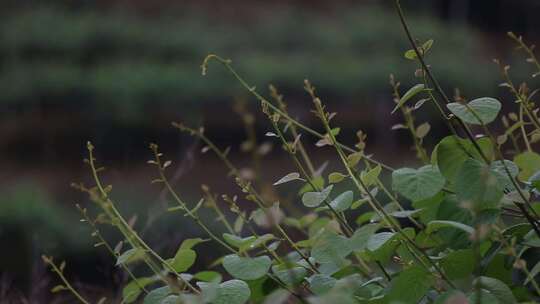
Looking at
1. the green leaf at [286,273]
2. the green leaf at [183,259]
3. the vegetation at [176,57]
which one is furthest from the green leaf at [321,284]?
the vegetation at [176,57]

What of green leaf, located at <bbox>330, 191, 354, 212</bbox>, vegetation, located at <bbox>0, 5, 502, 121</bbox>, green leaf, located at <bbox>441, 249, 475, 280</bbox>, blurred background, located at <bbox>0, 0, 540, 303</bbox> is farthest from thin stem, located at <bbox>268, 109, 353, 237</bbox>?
vegetation, located at <bbox>0, 5, 502, 121</bbox>

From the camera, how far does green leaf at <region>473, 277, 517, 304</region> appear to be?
0.54m

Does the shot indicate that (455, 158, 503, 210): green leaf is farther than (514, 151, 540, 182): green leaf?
No

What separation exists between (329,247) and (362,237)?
3 centimetres

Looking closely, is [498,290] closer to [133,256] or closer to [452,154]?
[452,154]

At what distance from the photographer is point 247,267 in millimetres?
617

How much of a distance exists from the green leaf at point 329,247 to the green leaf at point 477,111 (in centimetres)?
14

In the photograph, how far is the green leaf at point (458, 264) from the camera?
1.90ft

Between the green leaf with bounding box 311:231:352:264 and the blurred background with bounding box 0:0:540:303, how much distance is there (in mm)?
4673

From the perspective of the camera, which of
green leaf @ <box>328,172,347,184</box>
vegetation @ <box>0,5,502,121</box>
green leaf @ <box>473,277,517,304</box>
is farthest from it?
vegetation @ <box>0,5,502,121</box>

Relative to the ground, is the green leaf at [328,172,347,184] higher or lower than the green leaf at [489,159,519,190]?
lower

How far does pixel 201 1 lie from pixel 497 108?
754 centimetres

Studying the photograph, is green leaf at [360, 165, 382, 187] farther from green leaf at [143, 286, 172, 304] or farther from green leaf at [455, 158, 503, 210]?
green leaf at [143, 286, 172, 304]

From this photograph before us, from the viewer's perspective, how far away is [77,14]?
677 centimetres
